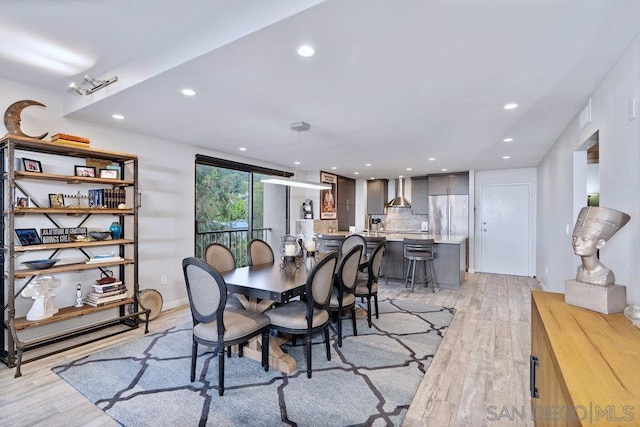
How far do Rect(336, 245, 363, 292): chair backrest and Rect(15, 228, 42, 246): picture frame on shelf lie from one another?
9.46 feet

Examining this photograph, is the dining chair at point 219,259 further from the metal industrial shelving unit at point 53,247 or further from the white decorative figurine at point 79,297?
the white decorative figurine at point 79,297

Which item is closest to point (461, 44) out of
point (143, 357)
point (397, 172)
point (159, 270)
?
point (143, 357)

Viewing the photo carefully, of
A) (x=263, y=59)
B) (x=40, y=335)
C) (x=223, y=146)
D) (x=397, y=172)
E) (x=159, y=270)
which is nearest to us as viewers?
(x=263, y=59)

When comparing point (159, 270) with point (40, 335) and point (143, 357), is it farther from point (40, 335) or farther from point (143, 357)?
point (143, 357)

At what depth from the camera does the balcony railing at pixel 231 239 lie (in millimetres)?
4859

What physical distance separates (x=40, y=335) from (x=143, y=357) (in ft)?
4.05

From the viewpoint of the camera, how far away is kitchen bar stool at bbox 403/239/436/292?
16.9 feet

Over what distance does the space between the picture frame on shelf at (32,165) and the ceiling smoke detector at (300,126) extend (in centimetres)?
251

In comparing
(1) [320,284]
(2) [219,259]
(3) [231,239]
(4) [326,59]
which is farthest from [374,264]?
(3) [231,239]

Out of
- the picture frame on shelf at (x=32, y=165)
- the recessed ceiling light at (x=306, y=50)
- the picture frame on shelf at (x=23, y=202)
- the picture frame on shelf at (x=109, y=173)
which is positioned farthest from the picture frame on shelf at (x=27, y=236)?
the recessed ceiling light at (x=306, y=50)

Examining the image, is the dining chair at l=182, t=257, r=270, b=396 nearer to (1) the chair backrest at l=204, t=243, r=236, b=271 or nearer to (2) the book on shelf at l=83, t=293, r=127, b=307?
(1) the chair backrest at l=204, t=243, r=236, b=271

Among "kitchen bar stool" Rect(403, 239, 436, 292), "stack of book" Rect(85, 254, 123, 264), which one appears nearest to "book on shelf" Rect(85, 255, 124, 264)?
"stack of book" Rect(85, 254, 123, 264)

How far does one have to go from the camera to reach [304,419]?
194 cm

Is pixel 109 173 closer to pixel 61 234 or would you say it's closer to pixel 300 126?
pixel 61 234
